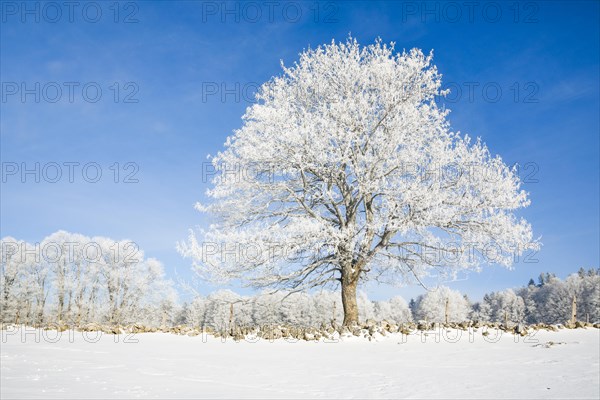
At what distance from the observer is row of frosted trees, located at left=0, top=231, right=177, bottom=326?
144 ft

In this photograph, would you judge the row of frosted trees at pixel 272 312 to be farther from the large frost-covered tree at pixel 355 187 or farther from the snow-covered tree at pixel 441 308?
the large frost-covered tree at pixel 355 187

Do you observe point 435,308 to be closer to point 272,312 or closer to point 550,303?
point 550,303

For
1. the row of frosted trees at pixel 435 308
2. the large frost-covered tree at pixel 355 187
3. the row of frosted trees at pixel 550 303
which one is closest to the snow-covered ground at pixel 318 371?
the large frost-covered tree at pixel 355 187

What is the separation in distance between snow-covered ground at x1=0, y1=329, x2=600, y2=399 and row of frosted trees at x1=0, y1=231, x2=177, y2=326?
3714cm

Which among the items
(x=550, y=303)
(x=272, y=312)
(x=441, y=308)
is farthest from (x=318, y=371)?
(x=441, y=308)

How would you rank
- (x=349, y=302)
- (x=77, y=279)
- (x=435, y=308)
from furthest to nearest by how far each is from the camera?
(x=435, y=308) < (x=77, y=279) < (x=349, y=302)

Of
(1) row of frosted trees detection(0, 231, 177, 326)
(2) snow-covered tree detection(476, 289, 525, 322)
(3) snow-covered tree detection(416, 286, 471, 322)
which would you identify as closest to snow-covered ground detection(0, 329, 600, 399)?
(1) row of frosted trees detection(0, 231, 177, 326)

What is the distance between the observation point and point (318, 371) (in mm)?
7230

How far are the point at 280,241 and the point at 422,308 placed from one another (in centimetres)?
9982

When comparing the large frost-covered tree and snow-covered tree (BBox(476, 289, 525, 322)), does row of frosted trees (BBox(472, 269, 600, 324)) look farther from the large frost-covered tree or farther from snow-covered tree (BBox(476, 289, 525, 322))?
the large frost-covered tree

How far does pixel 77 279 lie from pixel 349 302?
1515 inches

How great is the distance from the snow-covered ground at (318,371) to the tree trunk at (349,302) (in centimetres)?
386

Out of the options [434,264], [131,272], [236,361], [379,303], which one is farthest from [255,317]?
[236,361]

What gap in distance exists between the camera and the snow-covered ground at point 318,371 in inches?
216
